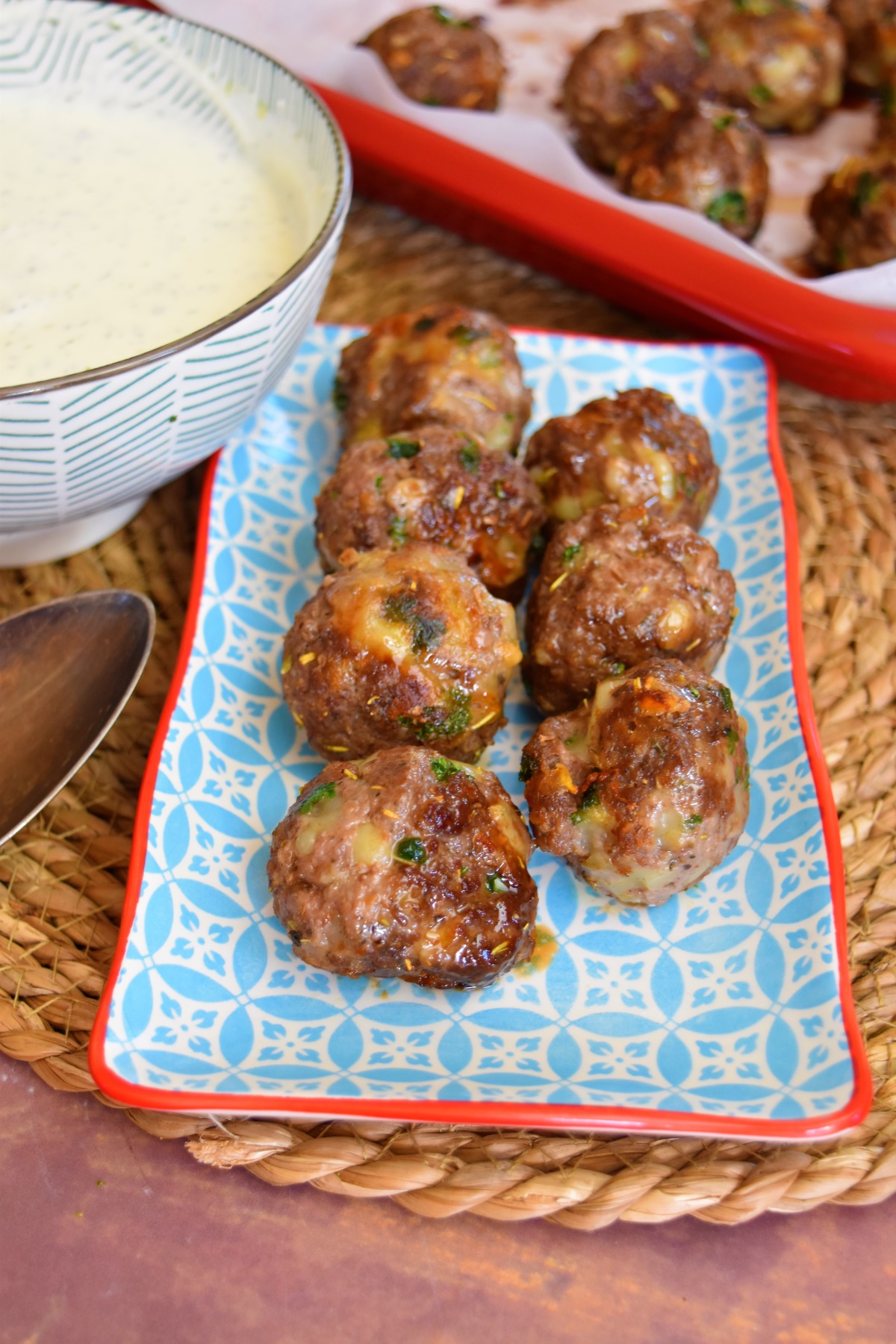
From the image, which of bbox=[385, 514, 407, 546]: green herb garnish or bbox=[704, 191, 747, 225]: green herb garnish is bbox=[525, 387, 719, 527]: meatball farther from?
bbox=[704, 191, 747, 225]: green herb garnish

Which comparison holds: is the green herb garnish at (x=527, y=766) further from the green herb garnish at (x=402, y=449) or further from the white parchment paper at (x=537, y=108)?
the white parchment paper at (x=537, y=108)

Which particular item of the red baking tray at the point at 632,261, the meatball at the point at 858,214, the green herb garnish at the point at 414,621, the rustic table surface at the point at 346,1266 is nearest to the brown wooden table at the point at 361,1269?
the rustic table surface at the point at 346,1266

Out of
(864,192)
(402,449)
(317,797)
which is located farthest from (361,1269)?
(864,192)

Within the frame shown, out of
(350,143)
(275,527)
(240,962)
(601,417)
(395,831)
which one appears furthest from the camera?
(350,143)

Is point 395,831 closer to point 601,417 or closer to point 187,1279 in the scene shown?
point 187,1279

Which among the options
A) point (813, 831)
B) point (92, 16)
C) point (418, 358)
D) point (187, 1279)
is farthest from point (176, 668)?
point (92, 16)

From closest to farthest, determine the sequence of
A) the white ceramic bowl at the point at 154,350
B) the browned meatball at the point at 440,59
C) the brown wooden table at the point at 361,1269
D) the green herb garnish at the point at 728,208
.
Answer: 1. the brown wooden table at the point at 361,1269
2. the white ceramic bowl at the point at 154,350
3. the green herb garnish at the point at 728,208
4. the browned meatball at the point at 440,59
